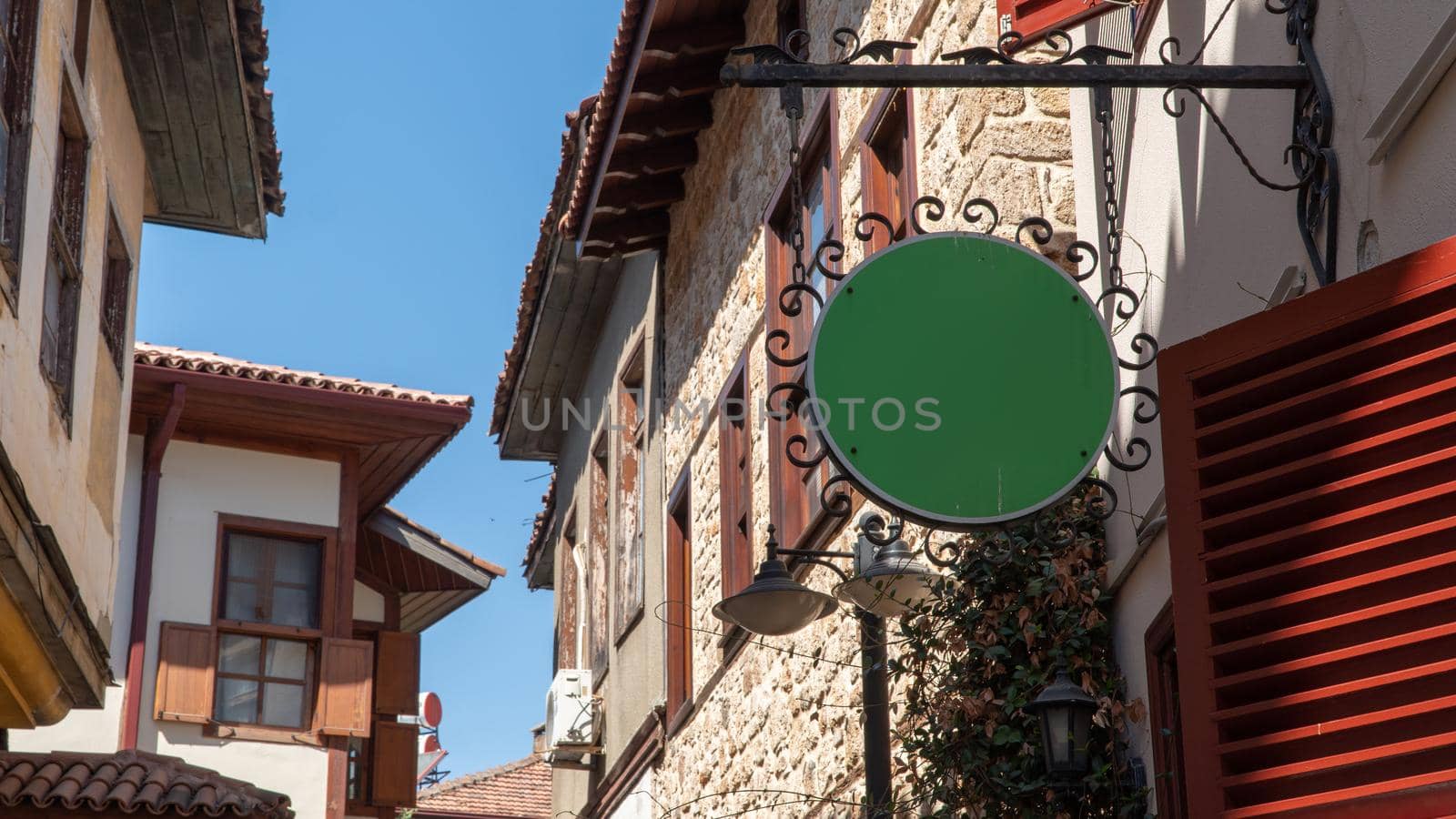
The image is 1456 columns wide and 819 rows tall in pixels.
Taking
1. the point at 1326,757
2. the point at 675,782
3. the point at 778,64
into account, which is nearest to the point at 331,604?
the point at 675,782

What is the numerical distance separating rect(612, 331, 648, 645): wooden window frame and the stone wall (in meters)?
0.93

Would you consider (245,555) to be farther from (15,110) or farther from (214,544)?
(15,110)

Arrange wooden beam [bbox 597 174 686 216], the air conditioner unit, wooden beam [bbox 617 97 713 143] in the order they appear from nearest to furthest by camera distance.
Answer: wooden beam [bbox 617 97 713 143] → wooden beam [bbox 597 174 686 216] → the air conditioner unit

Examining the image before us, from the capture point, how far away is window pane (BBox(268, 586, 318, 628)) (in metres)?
17.1

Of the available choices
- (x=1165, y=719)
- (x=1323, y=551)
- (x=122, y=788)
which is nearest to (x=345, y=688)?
(x=122, y=788)

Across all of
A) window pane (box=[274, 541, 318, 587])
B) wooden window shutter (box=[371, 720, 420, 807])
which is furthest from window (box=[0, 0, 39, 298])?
wooden window shutter (box=[371, 720, 420, 807])

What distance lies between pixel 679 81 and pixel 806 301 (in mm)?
3244

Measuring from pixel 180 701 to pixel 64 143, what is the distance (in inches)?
292

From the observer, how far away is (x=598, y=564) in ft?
52.9

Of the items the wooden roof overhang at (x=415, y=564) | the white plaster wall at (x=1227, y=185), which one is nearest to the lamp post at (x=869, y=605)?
the white plaster wall at (x=1227, y=185)

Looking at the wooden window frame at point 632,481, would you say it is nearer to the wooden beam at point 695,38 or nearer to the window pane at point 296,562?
the wooden beam at point 695,38

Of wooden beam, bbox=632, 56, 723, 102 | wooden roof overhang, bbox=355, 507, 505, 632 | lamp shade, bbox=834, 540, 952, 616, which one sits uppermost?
wooden beam, bbox=632, 56, 723, 102

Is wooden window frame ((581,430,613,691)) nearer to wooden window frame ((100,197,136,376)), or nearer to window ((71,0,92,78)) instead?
wooden window frame ((100,197,136,376))

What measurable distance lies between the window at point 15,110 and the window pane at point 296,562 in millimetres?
9307
